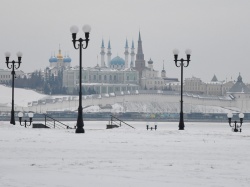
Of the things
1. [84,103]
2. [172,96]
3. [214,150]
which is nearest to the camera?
[214,150]

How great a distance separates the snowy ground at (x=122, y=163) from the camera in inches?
279

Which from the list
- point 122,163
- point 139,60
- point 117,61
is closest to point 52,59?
point 117,61

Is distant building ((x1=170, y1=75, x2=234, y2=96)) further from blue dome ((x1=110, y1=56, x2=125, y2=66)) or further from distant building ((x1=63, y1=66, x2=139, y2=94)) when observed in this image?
blue dome ((x1=110, y1=56, x2=125, y2=66))

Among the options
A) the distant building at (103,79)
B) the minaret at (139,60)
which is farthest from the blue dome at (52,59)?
the minaret at (139,60)

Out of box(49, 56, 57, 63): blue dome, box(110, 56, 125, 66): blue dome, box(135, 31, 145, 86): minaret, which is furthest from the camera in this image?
box(135, 31, 145, 86): minaret

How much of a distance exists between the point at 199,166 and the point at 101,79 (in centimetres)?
13306

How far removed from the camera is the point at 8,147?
A: 11062mm

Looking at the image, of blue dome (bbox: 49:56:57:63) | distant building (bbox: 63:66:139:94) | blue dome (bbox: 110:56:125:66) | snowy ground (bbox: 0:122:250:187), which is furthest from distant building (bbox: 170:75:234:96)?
snowy ground (bbox: 0:122:250:187)

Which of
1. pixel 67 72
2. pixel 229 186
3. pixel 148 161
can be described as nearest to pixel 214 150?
pixel 148 161

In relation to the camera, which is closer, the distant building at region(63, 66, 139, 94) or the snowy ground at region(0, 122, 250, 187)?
the snowy ground at region(0, 122, 250, 187)

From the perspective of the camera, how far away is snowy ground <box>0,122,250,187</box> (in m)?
7.07

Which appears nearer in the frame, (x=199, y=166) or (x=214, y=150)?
(x=199, y=166)

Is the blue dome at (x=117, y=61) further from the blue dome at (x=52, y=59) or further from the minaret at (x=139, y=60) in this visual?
the blue dome at (x=52, y=59)

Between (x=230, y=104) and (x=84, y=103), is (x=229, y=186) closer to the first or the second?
(x=84, y=103)
